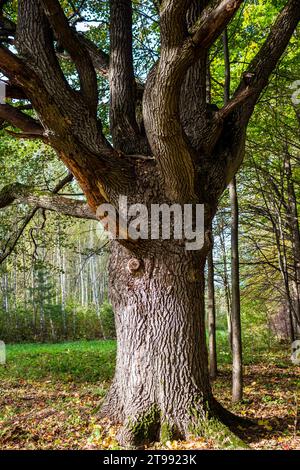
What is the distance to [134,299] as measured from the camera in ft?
15.5

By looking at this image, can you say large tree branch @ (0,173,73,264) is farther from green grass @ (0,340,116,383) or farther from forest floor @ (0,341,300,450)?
green grass @ (0,340,116,383)

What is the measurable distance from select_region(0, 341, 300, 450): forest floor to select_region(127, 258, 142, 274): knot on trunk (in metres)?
1.79

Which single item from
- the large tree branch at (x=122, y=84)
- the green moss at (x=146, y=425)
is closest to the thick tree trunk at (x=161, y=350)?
the green moss at (x=146, y=425)

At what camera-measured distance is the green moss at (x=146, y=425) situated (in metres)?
4.33

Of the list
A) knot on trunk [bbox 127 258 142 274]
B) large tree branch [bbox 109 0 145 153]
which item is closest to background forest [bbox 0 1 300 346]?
large tree branch [bbox 109 0 145 153]

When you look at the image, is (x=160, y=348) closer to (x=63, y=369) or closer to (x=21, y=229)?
(x=21, y=229)

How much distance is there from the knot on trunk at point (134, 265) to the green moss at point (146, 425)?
150 centimetres

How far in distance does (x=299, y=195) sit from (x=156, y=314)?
919 cm

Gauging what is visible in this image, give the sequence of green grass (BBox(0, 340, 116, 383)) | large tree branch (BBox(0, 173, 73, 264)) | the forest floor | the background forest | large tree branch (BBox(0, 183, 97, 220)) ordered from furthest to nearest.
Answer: green grass (BBox(0, 340, 116, 383)) < the background forest < large tree branch (BBox(0, 173, 73, 264)) < large tree branch (BBox(0, 183, 97, 220)) < the forest floor

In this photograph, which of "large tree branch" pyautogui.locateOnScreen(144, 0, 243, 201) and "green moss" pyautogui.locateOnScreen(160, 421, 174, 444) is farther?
"green moss" pyautogui.locateOnScreen(160, 421, 174, 444)

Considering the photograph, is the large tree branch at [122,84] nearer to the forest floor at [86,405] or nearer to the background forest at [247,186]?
the background forest at [247,186]

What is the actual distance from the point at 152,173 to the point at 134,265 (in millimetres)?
1115

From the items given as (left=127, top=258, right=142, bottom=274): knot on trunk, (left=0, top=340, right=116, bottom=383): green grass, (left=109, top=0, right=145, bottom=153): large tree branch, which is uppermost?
(left=109, top=0, right=145, bottom=153): large tree branch

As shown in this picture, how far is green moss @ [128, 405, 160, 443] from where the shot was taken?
170 inches
